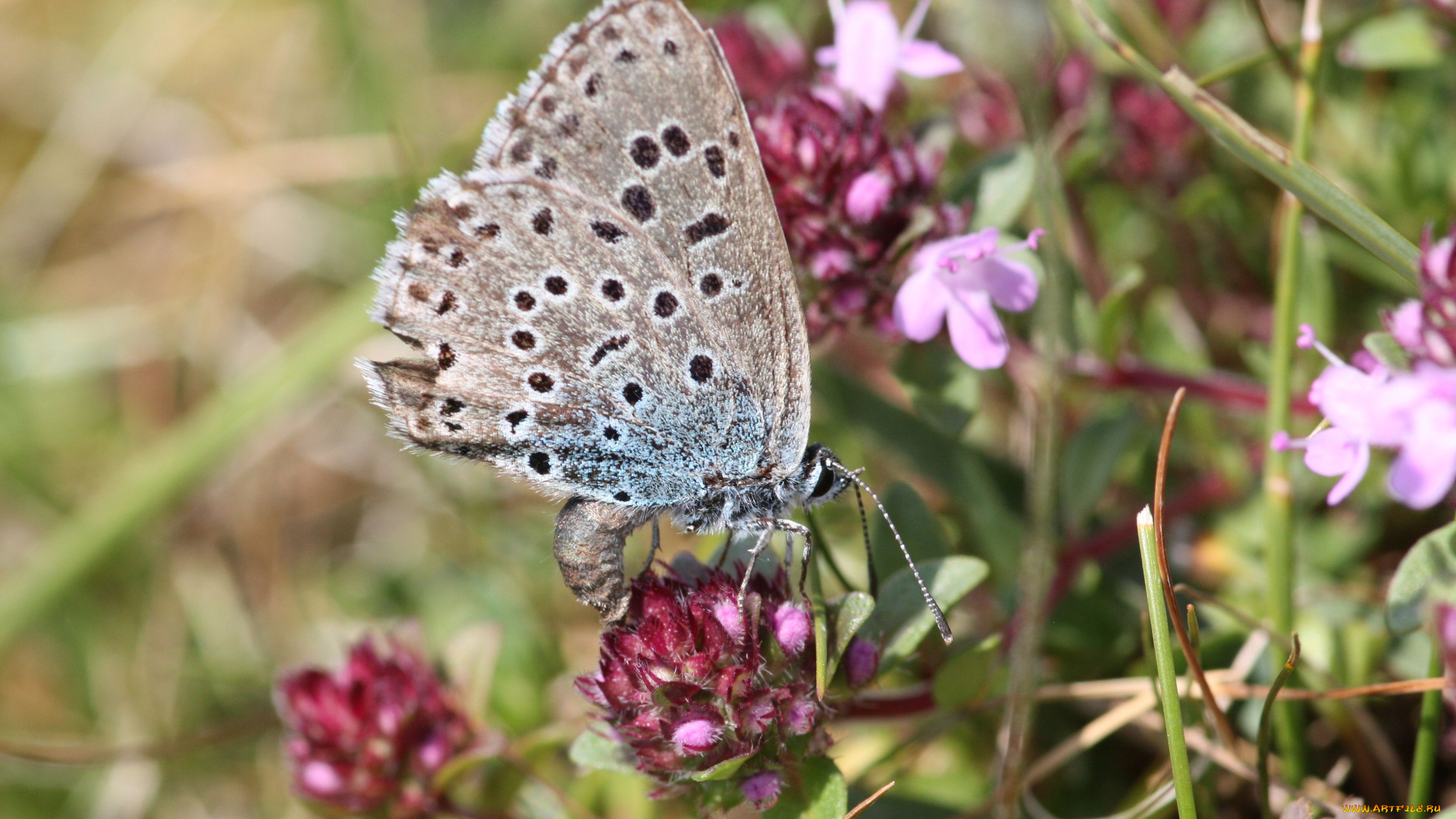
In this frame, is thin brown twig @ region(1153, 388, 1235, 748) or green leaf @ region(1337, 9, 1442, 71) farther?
green leaf @ region(1337, 9, 1442, 71)

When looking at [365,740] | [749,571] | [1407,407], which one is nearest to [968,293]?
[749,571]

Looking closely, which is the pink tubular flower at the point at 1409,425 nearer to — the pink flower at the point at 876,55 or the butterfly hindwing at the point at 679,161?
the butterfly hindwing at the point at 679,161

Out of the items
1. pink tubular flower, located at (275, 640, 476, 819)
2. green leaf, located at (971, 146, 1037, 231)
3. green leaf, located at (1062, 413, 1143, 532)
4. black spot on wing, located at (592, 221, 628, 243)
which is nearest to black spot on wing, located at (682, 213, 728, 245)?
black spot on wing, located at (592, 221, 628, 243)

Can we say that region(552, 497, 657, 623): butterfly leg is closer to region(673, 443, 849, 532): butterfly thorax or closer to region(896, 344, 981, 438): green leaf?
region(673, 443, 849, 532): butterfly thorax

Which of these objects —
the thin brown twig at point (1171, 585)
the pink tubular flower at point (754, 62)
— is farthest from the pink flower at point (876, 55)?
the thin brown twig at point (1171, 585)

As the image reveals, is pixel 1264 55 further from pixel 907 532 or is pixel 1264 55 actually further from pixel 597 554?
pixel 597 554

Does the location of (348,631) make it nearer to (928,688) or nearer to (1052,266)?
(928,688)
